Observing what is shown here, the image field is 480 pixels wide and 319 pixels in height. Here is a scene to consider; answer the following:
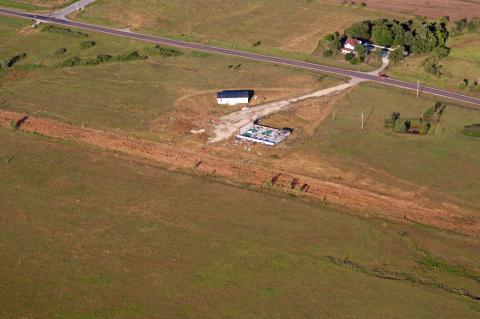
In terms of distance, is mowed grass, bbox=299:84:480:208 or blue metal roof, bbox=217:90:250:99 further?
blue metal roof, bbox=217:90:250:99

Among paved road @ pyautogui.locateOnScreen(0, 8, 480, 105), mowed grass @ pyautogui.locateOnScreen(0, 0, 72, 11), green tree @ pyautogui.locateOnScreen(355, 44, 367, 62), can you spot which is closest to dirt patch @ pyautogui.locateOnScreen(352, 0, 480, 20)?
green tree @ pyautogui.locateOnScreen(355, 44, 367, 62)

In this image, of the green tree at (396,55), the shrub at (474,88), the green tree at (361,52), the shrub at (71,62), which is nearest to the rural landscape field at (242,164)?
the green tree at (361,52)

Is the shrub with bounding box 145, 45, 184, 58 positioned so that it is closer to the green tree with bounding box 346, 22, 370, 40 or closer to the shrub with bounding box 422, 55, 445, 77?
the green tree with bounding box 346, 22, 370, 40

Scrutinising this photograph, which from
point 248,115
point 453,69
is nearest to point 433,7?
point 453,69

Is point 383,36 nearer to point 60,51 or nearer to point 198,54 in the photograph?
point 198,54

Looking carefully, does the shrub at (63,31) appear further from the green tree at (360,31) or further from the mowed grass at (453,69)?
the mowed grass at (453,69)

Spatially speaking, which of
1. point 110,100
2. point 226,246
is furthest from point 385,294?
point 110,100
